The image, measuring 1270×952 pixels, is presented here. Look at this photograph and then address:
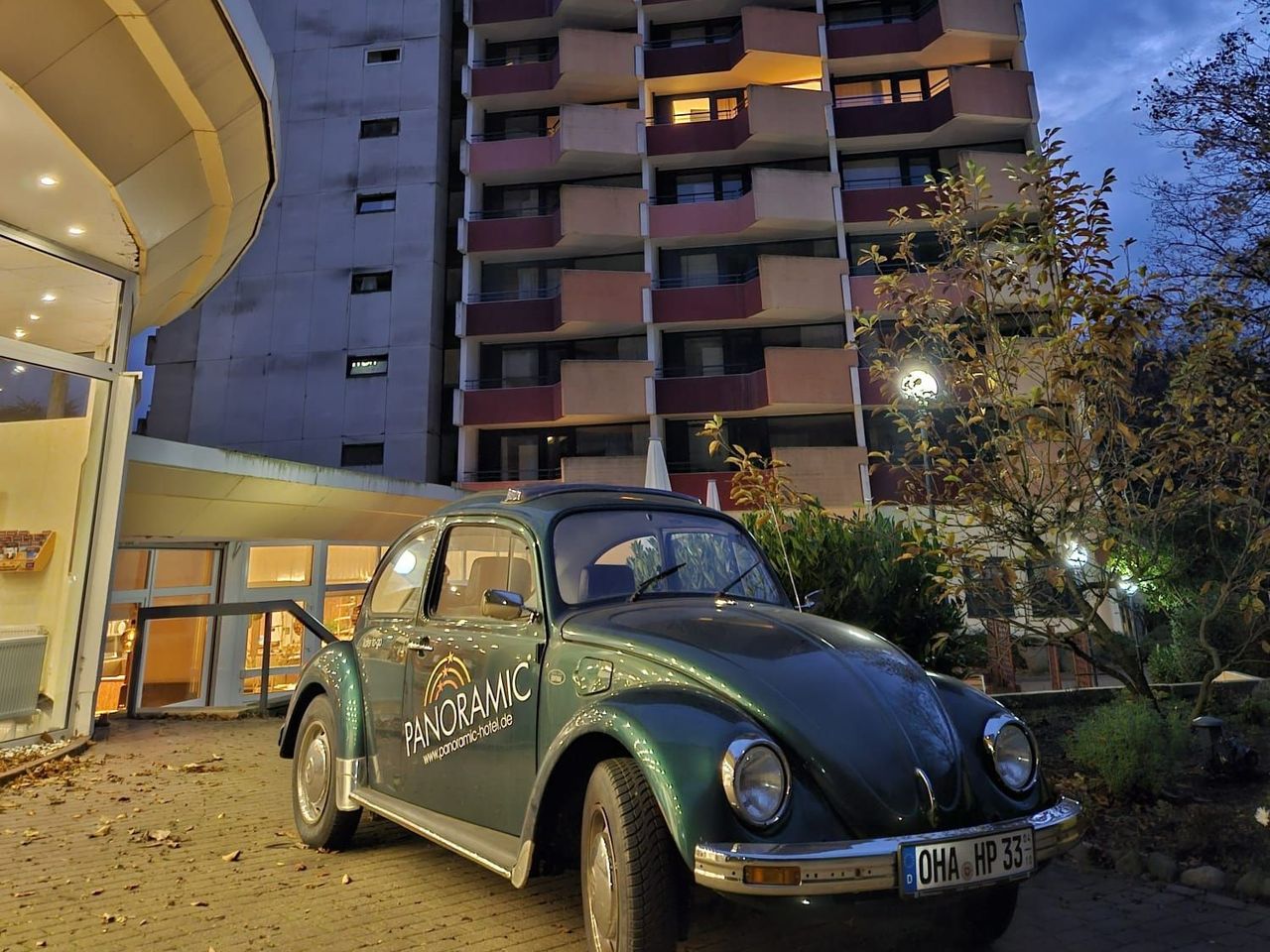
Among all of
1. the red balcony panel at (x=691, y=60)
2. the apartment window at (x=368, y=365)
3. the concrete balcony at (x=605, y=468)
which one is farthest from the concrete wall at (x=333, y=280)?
the red balcony panel at (x=691, y=60)

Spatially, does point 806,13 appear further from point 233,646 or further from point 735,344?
point 233,646

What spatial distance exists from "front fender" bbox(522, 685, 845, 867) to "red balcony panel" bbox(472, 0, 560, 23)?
29975 millimetres

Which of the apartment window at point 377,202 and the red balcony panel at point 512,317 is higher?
the apartment window at point 377,202

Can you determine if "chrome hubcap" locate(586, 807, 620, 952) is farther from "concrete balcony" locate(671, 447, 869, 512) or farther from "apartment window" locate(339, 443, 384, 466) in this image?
"apartment window" locate(339, 443, 384, 466)

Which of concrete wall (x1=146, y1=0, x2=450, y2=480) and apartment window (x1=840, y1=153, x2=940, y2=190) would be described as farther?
apartment window (x1=840, y1=153, x2=940, y2=190)

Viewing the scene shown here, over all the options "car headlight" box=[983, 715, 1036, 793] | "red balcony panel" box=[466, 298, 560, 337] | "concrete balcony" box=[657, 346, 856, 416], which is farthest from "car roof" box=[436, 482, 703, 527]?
"red balcony panel" box=[466, 298, 560, 337]

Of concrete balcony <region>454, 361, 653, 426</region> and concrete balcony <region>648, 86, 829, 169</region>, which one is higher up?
concrete balcony <region>648, 86, 829, 169</region>

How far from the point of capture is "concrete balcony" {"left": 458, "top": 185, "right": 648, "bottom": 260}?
79.9ft

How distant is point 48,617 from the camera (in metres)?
7.81

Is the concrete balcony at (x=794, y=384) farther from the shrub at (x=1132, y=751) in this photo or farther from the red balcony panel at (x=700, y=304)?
the shrub at (x=1132, y=751)

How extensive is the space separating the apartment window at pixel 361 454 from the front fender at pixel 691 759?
22.8 m

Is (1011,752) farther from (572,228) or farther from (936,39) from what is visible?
(936,39)

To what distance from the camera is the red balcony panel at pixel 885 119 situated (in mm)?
24766

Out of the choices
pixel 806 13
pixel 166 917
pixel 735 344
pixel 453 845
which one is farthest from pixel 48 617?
pixel 806 13
